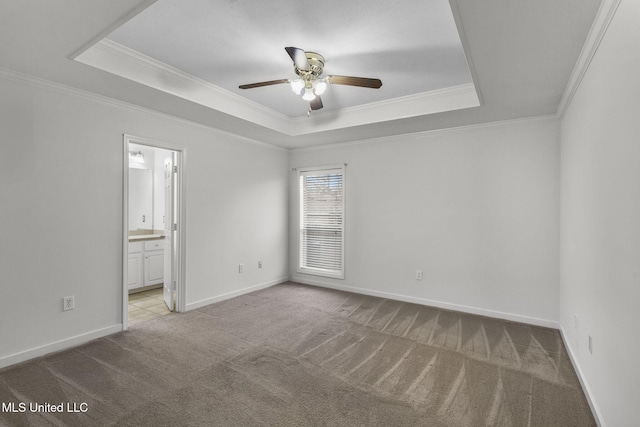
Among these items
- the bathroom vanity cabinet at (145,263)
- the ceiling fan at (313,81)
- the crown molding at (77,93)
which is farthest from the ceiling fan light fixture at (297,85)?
the bathroom vanity cabinet at (145,263)

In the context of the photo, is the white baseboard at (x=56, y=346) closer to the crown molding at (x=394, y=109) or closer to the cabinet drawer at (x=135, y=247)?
the cabinet drawer at (x=135, y=247)

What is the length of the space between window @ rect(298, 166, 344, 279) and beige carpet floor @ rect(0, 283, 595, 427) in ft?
5.39

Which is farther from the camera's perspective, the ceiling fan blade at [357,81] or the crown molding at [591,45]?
the ceiling fan blade at [357,81]

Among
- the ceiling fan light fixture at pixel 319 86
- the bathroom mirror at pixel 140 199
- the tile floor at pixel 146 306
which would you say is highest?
the ceiling fan light fixture at pixel 319 86

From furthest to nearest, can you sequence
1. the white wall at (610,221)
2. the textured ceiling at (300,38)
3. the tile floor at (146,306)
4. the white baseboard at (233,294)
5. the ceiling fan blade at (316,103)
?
the white baseboard at (233,294), the tile floor at (146,306), the ceiling fan blade at (316,103), the textured ceiling at (300,38), the white wall at (610,221)

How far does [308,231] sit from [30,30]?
4.24 meters

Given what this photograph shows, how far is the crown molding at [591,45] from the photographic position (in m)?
1.67

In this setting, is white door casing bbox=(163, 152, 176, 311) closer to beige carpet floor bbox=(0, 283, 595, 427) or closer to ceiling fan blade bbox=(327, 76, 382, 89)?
beige carpet floor bbox=(0, 283, 595, 427)

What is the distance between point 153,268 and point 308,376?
390cm

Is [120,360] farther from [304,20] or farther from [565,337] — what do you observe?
[565,337]

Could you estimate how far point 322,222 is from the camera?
5430 millimetres

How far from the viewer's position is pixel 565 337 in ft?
10.3

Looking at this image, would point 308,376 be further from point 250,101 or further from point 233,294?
point 250,101

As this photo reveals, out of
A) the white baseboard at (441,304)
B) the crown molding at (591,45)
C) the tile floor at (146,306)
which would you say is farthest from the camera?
the tile floor at (146,306)
